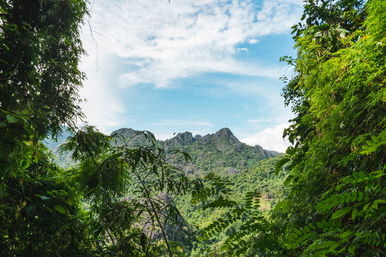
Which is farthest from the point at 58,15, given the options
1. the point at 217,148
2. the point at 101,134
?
the point at 217,148

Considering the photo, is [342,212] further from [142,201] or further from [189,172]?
[142,201]

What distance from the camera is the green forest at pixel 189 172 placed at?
3.81ft

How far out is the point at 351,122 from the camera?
4.87 ft

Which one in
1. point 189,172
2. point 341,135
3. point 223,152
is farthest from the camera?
point 223,152

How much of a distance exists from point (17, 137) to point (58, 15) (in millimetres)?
3608

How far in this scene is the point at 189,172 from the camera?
8.01ft

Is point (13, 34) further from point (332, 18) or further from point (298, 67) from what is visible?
point (332, 18)

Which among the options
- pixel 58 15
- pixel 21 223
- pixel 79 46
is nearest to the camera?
pixel 21 223

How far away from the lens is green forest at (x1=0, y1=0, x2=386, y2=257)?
1.16 metres

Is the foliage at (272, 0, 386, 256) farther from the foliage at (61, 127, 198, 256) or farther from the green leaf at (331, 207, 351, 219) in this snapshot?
the foliage at (61, 127, 198, 256)

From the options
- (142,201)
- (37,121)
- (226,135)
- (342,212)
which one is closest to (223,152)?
(226,135)

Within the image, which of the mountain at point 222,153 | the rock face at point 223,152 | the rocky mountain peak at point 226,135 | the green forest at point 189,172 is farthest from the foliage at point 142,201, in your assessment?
the rocky mountain peak at point 226,135

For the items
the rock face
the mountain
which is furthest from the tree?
the rock face

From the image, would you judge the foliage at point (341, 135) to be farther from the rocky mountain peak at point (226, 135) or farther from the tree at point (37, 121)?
the rocky mountain peak at point (226, 135)
